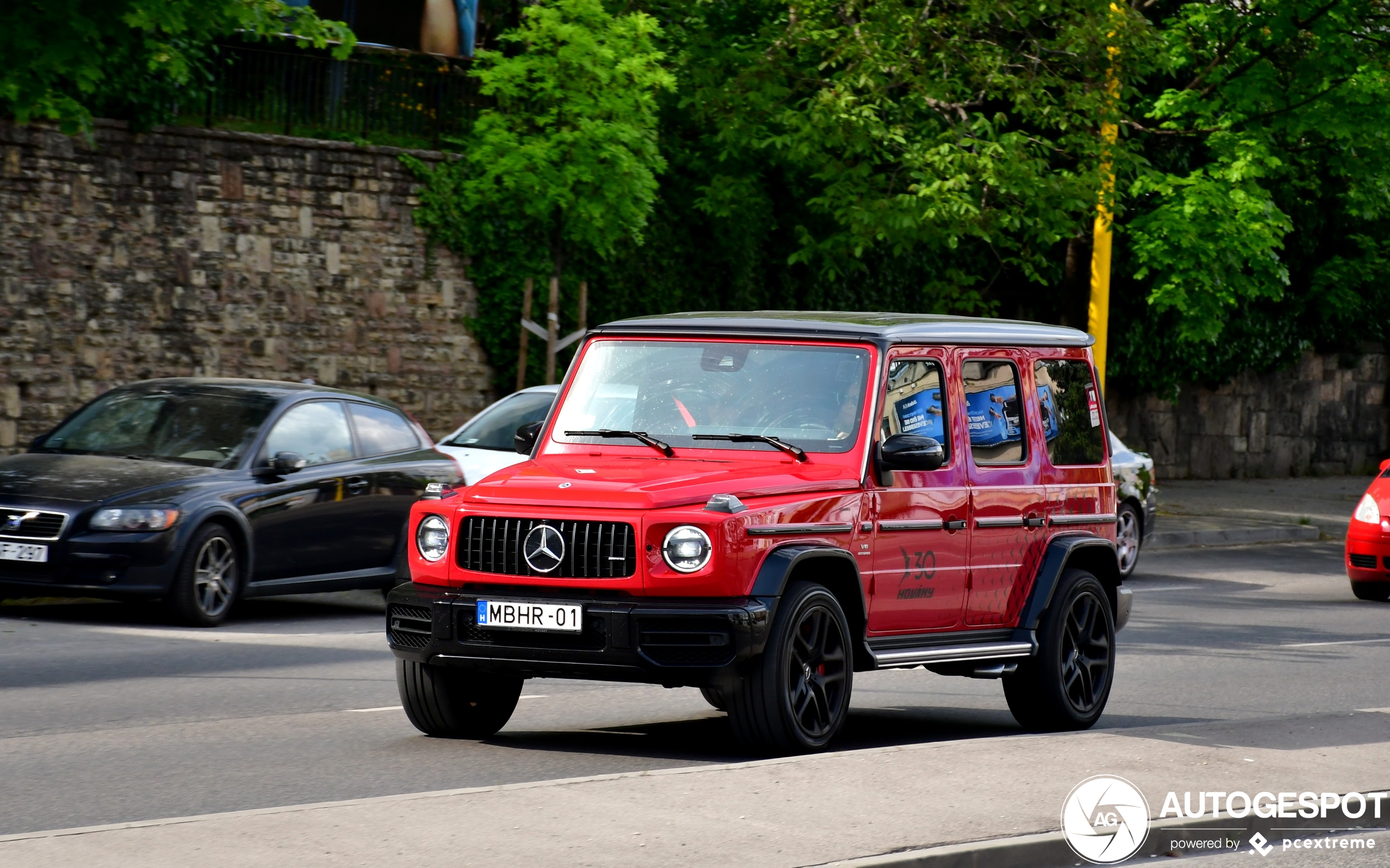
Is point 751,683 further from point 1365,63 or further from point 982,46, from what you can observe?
point 1365,63

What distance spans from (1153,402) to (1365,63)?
8880 mm

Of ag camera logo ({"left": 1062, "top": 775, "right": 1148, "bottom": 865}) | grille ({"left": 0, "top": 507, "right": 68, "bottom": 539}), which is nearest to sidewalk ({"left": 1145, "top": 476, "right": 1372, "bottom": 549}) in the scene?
grille ({"left": 0, "top": 507, "right": 68, "bottom": 539})

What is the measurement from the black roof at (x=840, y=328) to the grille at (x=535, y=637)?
1731 millimetres

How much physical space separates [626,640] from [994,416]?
8.41ft

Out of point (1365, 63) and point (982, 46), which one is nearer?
point (982, 46)

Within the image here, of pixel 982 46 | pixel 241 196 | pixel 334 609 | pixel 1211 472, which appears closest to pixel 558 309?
pixel 241 196

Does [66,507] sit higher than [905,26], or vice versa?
[905,26]

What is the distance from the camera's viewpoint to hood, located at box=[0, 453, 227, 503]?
41.0ft

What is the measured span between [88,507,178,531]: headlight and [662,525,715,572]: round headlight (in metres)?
5.82

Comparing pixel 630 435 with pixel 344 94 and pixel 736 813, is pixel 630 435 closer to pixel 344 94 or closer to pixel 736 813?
pixel 736 813

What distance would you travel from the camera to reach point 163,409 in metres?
13.9

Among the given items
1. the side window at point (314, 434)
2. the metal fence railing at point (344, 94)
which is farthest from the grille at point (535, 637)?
the metal fence railing at point (344, 94)

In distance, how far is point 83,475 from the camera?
42.0ft

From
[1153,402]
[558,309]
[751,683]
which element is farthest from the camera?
[1153,402]
